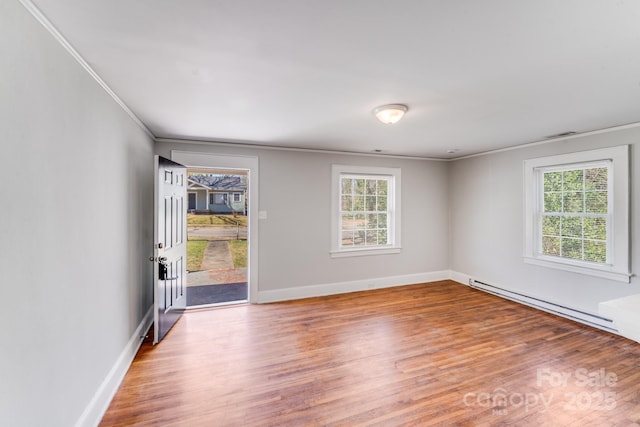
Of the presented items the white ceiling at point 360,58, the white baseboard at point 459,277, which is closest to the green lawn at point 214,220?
the white ceiling at point 360,58

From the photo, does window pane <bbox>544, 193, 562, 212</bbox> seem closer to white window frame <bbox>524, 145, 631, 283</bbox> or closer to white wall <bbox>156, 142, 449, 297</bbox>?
white window frame <bbox>524, 145, 631, 283</bbox>

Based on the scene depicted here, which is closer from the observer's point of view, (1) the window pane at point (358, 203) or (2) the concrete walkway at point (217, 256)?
(1) the window pane at point (358, 203)

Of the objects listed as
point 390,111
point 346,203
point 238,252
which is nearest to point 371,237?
point 346,203

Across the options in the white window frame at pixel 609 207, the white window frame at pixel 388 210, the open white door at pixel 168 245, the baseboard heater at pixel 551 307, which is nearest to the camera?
the open white door at pixel 168 245

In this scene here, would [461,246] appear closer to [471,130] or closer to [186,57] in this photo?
[471,130]

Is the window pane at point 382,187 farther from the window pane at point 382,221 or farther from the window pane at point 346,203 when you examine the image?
the window pane at point 346,203

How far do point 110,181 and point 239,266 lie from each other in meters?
5.28

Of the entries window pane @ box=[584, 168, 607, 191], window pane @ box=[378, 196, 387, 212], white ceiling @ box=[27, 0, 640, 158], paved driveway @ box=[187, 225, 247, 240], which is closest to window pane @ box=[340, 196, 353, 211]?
window pane @ box=[378, 196, 387, 212]

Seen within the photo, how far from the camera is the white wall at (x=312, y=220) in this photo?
13.6 ft

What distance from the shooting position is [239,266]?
23.5ft

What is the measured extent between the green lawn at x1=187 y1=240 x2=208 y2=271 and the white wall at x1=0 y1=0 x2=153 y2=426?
4809 mm

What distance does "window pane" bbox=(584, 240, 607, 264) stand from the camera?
10.9 ft

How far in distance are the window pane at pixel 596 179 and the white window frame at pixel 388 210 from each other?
95.6 inches

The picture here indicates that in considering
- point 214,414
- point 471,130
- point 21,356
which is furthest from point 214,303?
point 471,130
